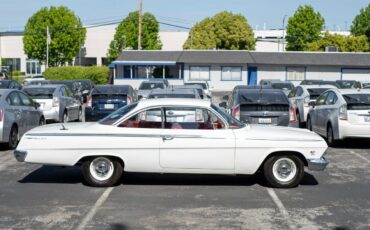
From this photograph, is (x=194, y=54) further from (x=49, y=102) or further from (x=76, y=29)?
(x=49, y=102)

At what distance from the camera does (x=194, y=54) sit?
185 feet

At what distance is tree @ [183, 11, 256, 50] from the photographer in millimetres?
75500

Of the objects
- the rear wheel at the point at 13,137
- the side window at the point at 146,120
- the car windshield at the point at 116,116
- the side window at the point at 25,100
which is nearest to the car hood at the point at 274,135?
the side window at the point at 146,120

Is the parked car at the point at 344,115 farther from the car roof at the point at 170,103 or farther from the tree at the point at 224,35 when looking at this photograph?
the tree at the point at 224,35

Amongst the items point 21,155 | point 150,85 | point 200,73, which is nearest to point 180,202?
point 21,155

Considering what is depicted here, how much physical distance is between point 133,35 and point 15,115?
227 ft

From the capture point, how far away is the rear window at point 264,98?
1403cm

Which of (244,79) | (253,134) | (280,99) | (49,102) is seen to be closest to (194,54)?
(244,79)

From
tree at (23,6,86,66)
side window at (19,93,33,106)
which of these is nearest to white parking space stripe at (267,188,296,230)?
side window at (19,93,33,106)

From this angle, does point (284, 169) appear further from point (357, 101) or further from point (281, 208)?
point (357, 101)

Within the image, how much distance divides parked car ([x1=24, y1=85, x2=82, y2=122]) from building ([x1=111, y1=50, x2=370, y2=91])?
32.8 metres

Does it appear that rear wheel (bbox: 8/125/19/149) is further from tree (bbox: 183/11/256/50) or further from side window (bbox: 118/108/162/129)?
tree (bbox: 183/11/256/50)

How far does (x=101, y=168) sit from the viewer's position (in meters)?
9.50

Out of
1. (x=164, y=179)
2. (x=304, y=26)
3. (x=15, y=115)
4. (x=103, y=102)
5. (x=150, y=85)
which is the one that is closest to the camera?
(x=164, y=179)
